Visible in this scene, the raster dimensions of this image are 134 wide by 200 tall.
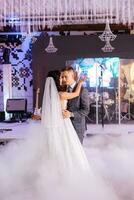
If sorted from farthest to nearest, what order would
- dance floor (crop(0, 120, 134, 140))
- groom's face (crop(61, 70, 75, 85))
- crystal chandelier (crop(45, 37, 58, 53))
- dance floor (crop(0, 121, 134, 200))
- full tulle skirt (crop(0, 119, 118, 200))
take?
crystal chandelier (crop(45, 37, 58, 53)) → dance floor (crop(0, 120, 134, 140)) → groom's face (crop(61, 70, 75, 85)) → dance floor (crop(0, 121, 134, 200)) → full tulle skirt (crop(0, 119, 118, 200))

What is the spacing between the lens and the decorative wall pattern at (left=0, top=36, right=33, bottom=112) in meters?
9.77

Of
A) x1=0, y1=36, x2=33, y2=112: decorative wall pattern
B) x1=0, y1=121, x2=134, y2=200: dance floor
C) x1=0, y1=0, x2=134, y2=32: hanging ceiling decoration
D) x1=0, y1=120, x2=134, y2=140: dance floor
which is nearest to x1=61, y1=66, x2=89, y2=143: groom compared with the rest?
x1=0, y1=121, x2=134, y2=200: dance floor

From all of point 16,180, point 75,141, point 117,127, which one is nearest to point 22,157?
point 16,180

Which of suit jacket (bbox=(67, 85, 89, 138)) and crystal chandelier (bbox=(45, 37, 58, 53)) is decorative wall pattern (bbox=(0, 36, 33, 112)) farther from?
suit jacket (bbox=(67, 85, 89, 138))

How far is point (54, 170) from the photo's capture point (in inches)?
171

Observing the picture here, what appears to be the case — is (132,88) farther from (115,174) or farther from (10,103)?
(115,174)

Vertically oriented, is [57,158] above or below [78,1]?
below

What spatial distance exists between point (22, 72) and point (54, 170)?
582 cm

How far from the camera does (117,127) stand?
8.94 meters

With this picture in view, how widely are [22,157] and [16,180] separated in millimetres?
1058

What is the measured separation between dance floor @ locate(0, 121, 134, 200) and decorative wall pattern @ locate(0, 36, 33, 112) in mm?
1335

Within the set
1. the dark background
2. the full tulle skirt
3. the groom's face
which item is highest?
the dark background

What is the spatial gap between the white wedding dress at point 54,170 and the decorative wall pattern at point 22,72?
17.3 feet

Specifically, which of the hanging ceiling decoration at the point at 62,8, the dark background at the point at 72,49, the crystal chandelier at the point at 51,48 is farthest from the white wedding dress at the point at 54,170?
the dark background at the point at 72,49
